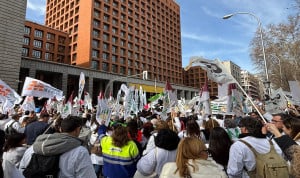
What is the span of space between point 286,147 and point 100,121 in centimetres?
543

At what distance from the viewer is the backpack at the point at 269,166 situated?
2656 mm

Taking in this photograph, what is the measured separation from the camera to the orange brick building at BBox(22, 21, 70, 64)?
50.6m

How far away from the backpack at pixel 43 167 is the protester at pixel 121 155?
4.25ft

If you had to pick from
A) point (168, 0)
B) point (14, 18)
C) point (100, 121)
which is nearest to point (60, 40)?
point (14, 18)

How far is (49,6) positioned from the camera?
213 ft

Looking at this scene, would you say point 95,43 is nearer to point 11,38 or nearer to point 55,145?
point 11,38

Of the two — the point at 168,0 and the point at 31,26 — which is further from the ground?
the point at 168,0

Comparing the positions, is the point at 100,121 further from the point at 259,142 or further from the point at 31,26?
the point at 31,26

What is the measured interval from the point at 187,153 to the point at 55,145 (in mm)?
1436

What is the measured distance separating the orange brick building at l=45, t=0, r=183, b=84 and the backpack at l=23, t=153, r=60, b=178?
45802mm

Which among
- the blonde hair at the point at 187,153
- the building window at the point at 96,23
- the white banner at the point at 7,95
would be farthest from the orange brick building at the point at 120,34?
the blonde hair at the point at 187,153

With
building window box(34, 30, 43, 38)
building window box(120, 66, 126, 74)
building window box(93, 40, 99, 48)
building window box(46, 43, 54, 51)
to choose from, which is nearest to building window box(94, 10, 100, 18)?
building window box(93, 40, 99, 48)

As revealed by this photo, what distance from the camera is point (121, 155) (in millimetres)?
3711

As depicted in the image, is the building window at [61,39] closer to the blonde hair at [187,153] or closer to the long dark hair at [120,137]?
the long dark hair at [120,137]
